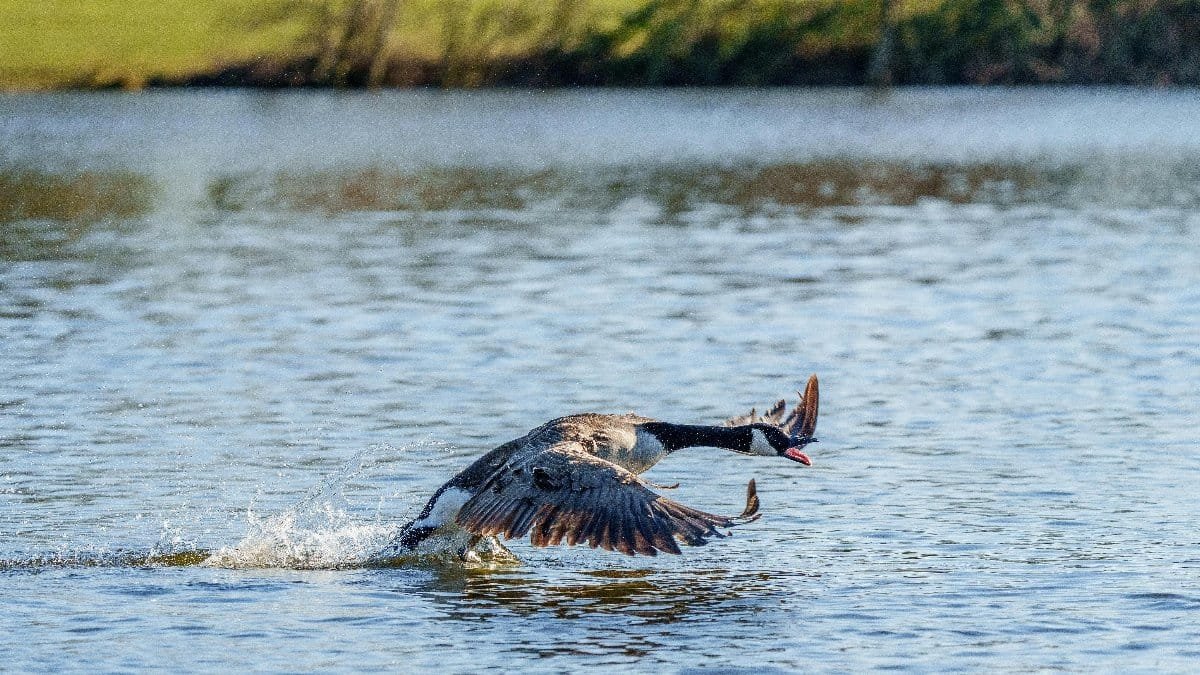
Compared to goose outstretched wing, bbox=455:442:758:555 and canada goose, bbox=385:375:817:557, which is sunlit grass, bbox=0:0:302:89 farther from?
goose outstretched wing, bbox=455:442:758:555

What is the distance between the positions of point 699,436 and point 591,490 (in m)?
1.50

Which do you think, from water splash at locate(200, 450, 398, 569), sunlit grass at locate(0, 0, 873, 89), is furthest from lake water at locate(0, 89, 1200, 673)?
sunlit grass at locate(0, 0, 873, 89)

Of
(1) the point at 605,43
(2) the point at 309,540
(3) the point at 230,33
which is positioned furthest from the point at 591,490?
(3) the point at 230,33

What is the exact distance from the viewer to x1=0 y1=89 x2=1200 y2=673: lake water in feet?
33.7

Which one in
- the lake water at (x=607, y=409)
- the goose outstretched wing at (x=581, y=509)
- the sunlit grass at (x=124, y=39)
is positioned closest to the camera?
the goose outstretched wing at (x=581, y=509)

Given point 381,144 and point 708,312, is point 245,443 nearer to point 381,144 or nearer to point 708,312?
point 708,312

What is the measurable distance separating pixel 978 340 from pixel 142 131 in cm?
4008

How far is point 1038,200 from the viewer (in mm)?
34125

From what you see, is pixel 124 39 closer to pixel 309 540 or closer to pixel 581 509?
pixel 309 540

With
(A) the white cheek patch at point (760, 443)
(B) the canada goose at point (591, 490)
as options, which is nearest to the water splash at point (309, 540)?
(B) the canada goose at point (591, 490)

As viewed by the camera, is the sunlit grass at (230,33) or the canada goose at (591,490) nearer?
the canada goose at (591,490)

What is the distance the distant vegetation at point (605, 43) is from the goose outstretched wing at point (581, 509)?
209 feet

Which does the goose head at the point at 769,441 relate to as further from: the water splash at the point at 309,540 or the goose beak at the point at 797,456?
the water splash at the point at 309,540

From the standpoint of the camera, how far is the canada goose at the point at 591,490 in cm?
999
